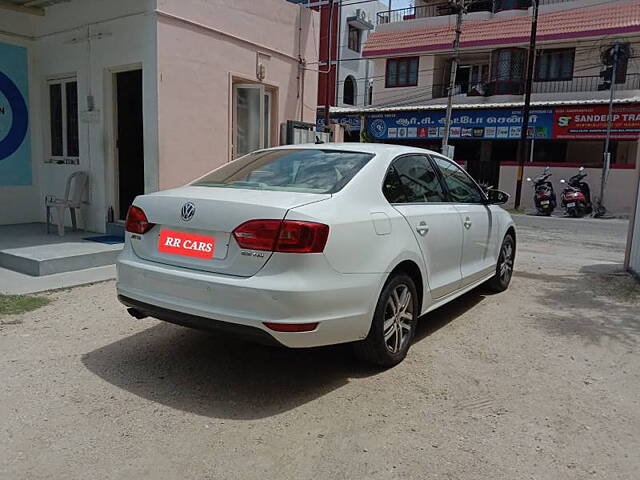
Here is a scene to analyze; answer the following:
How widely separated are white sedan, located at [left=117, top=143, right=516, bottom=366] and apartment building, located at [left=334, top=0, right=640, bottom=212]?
17727 millimetres

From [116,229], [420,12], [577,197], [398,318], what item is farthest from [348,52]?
[398,318]

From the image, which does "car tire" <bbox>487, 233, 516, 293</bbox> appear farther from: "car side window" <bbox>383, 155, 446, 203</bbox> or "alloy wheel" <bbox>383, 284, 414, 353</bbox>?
"alloy wheel" <bbox>383, 284, 414, 353</bbox>

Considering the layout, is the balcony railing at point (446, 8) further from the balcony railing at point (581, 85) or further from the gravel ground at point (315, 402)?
the gravel ground at point (315, 402)

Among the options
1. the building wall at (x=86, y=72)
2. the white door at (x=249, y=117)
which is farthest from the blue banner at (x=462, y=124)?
the building wall at (x=86, y=72)

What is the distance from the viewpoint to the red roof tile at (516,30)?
75.0 feet

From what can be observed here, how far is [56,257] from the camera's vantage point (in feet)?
21.2

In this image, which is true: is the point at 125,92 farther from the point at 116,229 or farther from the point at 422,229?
the point at 422,229

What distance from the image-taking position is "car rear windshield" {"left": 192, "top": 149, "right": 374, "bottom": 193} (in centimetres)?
386

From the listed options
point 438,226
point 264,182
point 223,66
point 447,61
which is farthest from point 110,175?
point 447,61

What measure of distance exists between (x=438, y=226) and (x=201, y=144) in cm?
498

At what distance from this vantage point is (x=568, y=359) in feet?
14.4

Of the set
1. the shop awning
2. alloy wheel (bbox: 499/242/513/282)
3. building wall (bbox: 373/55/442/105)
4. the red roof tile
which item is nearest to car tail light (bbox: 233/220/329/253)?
alloy wheel (bbox: 499/242/513/282)

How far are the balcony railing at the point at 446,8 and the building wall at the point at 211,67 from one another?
1594 cm

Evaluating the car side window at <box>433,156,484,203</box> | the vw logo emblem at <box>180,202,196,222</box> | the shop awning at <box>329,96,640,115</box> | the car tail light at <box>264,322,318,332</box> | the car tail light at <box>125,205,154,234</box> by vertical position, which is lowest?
the car tail light at <box>264,322,318,332</box>
